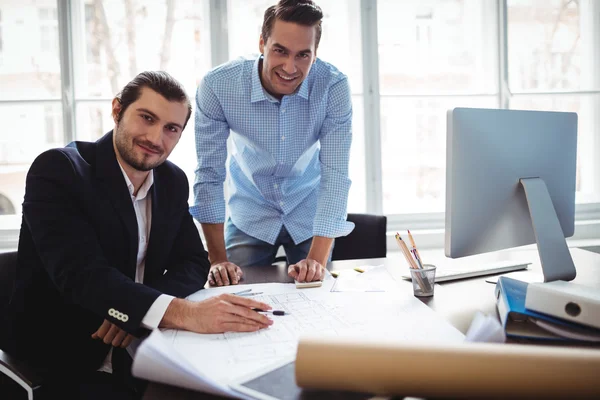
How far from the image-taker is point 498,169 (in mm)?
1171

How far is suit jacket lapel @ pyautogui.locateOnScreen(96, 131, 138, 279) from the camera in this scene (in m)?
1.31

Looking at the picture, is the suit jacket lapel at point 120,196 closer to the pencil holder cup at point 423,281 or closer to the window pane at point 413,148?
the pencil holder cup at point 423,281

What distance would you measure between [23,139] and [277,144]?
1.98 metres

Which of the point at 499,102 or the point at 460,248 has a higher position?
the point at 499,102

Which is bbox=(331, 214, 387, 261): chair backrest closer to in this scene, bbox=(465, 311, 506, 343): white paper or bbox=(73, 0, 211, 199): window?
bbox=(465, 311, 506, 343): white paper

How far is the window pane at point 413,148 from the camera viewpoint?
323 centimetres

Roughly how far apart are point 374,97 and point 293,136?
4.38 feet

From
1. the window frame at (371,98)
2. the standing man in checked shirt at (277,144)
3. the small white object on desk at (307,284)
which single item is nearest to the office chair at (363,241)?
the standing man in checked shirt at (277,144)

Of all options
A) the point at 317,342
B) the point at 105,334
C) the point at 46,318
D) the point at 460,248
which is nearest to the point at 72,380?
the point at 105,334

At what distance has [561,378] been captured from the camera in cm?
50

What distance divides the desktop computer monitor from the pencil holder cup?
0.12m

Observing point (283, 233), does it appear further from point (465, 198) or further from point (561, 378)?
point (561, 378)

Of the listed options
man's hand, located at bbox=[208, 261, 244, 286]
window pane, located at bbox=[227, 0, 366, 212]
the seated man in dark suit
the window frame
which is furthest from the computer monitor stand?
window pane, located at bbox=[227, 0, 366, 212]

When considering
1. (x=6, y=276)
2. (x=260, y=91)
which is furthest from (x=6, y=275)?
(x=260, y=91)
